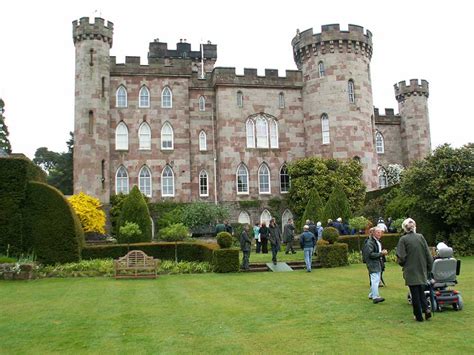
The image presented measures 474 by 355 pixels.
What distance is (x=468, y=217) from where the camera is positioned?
83.3 ft

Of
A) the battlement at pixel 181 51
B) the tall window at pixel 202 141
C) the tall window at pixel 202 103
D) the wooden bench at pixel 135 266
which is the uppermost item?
the battlement at pixel 181 51

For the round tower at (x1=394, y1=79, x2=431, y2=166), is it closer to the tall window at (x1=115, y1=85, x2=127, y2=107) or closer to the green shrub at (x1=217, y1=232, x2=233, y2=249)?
the tall window at (x1=115, y1=85, x2=127, y2=107)

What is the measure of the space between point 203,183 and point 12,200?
20.1m

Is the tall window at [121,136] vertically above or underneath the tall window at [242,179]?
above

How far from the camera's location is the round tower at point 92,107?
37.8 m

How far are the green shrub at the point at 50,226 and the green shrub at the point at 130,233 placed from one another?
120 inches

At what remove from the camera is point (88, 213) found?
3269cm

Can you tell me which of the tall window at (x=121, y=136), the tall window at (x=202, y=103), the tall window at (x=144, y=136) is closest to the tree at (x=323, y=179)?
the tall window at (x=202, y=103)

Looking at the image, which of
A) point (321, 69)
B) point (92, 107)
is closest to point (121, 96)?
point (92, 107)

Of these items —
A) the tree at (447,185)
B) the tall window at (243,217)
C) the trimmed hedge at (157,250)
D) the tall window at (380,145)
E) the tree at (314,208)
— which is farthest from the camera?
the tall window at (380,145)

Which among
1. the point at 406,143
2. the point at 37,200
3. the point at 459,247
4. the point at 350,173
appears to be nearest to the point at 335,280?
the point at 459,247

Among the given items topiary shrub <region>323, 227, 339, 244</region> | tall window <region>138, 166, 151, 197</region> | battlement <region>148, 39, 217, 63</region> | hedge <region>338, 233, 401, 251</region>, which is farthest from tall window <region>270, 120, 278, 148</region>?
topiary shrub <region>323, 227, 339, 244</region>

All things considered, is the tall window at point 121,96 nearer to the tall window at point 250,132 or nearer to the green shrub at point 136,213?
the tall window at point 250,132

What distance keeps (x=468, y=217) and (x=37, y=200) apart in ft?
63.3
